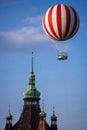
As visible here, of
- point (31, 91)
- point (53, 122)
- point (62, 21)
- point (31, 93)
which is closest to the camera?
point (62, 21)

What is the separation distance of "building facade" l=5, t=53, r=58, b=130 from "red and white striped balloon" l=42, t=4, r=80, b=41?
161ft

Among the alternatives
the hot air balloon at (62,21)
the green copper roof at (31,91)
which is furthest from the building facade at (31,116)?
the hot air balloon at (62,21)

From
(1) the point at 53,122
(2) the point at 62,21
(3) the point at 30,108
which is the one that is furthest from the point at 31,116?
(2) the point at 62,21

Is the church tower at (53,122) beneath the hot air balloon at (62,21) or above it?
beneath

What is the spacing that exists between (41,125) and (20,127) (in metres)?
3.71

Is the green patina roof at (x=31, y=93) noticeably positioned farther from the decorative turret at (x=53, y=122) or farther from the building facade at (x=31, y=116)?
the decorative turret at (x=53, y=122)

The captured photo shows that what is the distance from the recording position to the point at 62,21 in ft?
305

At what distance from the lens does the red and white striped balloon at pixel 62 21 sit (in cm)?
9294

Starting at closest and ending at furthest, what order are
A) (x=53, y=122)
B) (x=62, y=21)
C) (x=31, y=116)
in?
1. (x=62, y=21)
2. (x=31, y=116)
3. (x=53, y=122)

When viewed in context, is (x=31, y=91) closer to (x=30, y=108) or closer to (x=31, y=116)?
(x=30, y=108)

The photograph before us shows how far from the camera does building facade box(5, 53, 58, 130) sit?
141 metres

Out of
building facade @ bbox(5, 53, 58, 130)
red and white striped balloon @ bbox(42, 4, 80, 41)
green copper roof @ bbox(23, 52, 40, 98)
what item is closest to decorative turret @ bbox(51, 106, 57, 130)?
building facade @ bbox(5, 53, 58, 130)

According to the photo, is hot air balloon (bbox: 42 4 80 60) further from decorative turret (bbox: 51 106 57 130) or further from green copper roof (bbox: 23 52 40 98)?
green copper roof (bbox: 23 52 40 98)

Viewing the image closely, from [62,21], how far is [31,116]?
5096 cm
